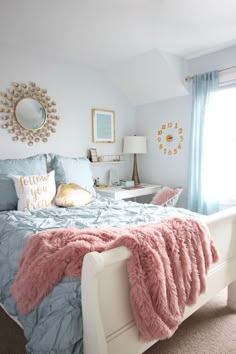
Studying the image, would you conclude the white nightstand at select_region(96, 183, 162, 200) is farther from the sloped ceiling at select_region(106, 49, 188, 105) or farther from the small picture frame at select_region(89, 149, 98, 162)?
the sloped ceiling at select_region(106, 49, 188, 105)

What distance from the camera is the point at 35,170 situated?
9.22 feet

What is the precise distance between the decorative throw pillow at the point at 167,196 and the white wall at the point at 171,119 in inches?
10.6

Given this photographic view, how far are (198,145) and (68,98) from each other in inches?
68.0

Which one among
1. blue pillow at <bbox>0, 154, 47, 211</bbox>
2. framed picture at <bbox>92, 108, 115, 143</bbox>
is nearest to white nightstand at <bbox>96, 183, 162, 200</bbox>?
framed picture at <bbox>92, 108, 115, 143</bbox>

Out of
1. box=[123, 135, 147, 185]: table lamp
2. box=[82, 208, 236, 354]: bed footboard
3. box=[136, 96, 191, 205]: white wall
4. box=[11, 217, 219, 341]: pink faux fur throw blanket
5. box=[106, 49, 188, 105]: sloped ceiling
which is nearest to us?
box=[82, 208, 236, 354]: bed footboard

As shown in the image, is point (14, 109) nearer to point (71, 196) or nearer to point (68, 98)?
point (68, 98)

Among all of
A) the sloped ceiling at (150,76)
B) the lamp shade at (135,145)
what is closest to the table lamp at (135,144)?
the lamp shade at (135,145)

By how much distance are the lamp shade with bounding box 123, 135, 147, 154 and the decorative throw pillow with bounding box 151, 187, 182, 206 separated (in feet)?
2.18

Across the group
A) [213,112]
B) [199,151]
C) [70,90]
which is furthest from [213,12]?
[70,90]

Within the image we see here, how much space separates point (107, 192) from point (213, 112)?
159 centimetres

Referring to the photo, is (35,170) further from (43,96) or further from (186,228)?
(186,228)

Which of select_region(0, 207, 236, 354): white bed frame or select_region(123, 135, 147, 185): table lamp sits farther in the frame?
select_region(123, 135, 147, 185): table lamp

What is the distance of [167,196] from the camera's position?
3502 millimetres

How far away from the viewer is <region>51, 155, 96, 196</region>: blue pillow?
2984 millimetres
